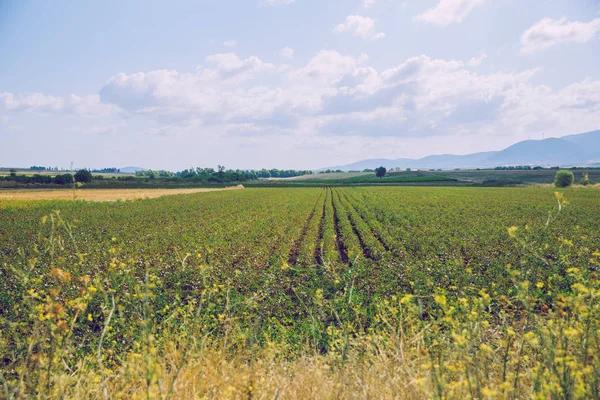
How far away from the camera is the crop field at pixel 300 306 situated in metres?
3.34

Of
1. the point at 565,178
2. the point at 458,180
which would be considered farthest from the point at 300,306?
the point at 458,180

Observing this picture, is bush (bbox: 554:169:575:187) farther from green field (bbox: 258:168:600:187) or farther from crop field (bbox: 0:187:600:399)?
crop field (bbox: 0:187:600:399)

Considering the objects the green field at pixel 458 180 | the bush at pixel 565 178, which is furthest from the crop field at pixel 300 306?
the green field at pixel 458 180

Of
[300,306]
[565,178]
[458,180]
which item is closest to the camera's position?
[300,306]

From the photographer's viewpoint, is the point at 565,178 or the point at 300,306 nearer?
the point at 300,306

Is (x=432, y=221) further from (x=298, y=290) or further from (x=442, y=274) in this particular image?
(x=298, y=290)

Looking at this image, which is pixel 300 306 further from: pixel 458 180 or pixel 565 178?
pixel 458 180

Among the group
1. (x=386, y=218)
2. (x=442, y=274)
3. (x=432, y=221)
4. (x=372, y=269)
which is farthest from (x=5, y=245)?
(x=432, y=221)

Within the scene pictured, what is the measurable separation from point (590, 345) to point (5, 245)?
925 inches

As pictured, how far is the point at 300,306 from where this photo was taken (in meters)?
10.3

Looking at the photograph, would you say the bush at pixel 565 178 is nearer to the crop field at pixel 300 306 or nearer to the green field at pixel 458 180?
the green field at pixel 458 180

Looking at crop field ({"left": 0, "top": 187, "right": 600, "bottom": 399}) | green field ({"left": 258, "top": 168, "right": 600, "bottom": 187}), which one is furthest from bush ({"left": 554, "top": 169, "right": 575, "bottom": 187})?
crop field ({"left": 0, "top": 187, "right": 600, "bottom": 399})

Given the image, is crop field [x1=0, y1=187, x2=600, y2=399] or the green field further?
the green field

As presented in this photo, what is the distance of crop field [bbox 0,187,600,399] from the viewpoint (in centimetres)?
334
